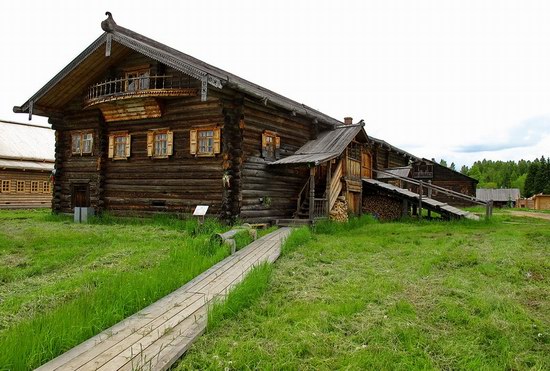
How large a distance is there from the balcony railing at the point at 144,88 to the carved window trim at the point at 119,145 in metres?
1.71

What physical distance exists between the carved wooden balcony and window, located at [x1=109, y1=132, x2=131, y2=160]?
0.70 m

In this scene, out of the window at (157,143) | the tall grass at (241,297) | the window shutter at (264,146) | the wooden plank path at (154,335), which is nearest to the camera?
the wooden plank path at (154,335)

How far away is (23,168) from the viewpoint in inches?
1096

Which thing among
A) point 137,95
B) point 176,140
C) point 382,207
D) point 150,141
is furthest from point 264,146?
point 382,207

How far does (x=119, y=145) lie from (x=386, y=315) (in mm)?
14630

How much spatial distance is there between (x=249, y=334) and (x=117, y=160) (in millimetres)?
14074

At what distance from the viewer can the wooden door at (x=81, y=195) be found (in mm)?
18000

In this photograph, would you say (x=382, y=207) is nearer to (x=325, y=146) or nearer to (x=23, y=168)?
(x=325, y=146)

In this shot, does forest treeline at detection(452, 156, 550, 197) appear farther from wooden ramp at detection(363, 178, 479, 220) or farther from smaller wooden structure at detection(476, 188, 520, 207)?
wooden ramp at detection(363, 178, 479, 220)

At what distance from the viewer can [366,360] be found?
4293 millimetres

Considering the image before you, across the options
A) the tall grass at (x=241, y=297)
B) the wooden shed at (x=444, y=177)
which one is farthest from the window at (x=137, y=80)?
the wooden shed at (x=444, y=177)

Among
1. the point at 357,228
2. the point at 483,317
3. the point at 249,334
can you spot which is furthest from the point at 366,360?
the point at 357,228

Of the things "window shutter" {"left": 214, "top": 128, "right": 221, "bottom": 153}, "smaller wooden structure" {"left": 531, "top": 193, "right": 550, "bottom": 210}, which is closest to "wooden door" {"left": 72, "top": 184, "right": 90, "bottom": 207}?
"window shutter" {"left": 214, "top": 128, "right": 221, "bottom": 153}

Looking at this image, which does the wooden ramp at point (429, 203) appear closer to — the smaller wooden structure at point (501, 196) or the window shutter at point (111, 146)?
the window shutter at point (111, 146)
